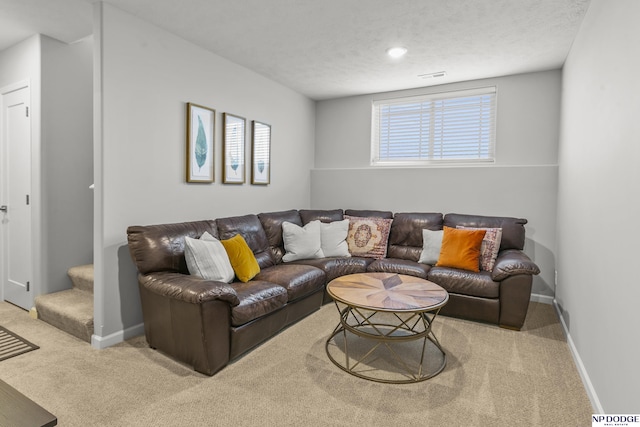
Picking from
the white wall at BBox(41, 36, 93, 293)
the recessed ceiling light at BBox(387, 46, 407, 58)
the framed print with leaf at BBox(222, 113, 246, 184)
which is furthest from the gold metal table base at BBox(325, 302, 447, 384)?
the white wall at BBox(41, 36, 93, 293)

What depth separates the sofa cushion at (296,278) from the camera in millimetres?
3125

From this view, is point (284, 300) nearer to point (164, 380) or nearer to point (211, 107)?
point (164, 380)

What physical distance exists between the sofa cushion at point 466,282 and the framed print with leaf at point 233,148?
Answer: 7.68ft

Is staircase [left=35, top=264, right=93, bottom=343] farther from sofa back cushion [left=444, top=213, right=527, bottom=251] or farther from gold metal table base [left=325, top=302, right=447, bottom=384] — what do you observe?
sofa back cushion [left=444, top=213, right=527, bottom=251]

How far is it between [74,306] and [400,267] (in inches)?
121

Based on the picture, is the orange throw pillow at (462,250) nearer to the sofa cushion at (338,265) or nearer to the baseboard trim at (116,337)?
the sofa cushion at (338,265)

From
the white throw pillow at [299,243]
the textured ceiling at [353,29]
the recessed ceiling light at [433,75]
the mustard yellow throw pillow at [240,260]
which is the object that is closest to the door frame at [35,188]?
the textured ceiling at [353,29]

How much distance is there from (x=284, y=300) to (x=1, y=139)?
11.3 feet

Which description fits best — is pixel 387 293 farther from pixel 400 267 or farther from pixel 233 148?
pixel 233 148

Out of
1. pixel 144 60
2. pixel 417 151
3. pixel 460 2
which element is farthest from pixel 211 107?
pixel 417 151

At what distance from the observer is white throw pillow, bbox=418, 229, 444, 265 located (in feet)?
12.8

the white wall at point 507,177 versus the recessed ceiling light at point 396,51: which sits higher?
the recessed ceiling light at point 396,51

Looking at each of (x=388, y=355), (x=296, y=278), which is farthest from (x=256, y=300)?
(x=388, y=355)

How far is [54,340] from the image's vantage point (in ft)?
9.33
